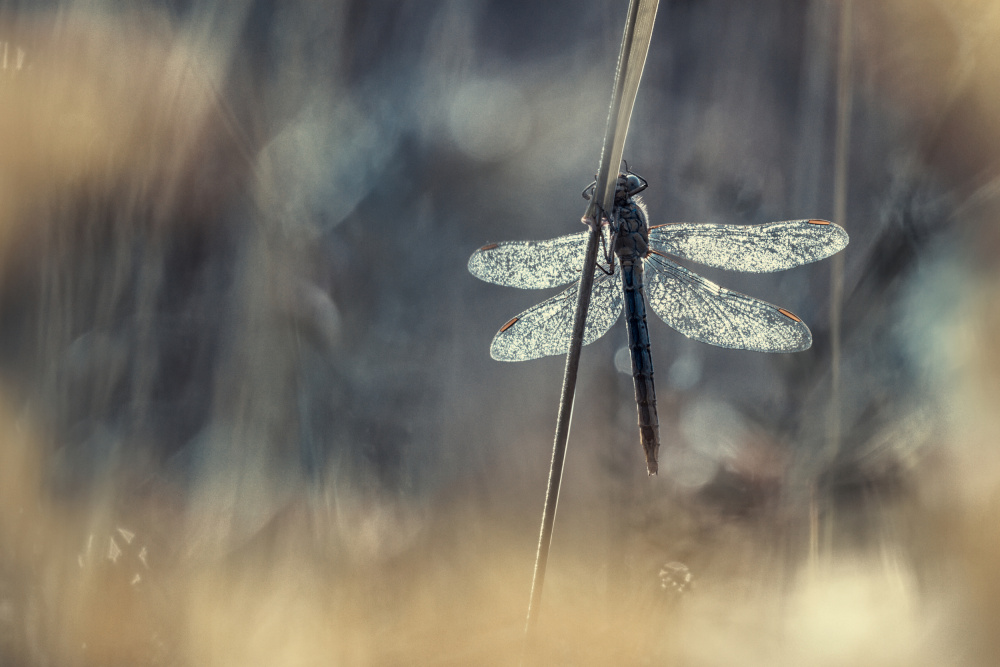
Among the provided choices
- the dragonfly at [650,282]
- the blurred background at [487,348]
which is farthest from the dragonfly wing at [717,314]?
the blurred background at [487,348]

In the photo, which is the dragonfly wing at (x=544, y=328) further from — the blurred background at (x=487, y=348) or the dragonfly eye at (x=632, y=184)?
the blurred background at (x=487, y=348)

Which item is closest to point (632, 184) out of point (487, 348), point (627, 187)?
point (627, 187)

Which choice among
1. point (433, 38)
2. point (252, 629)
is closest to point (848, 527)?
point (252, 629)

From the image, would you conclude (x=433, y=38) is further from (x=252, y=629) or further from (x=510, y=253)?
(x=252, y=629)

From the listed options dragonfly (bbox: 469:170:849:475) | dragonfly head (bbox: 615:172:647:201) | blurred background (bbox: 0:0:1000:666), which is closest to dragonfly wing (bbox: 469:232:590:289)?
dragonfly (bbox: 469:170:849:475)

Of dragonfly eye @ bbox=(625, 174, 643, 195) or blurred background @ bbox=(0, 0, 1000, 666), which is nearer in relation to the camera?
dragonfly eye @ bbox=(625, 174, 643, 195)

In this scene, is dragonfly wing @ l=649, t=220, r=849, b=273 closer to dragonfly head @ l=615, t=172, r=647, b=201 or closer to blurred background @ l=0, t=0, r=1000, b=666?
dragonfly head @ l=615, t=172, r=647, b=201

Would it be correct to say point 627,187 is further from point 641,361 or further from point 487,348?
point 487,348
